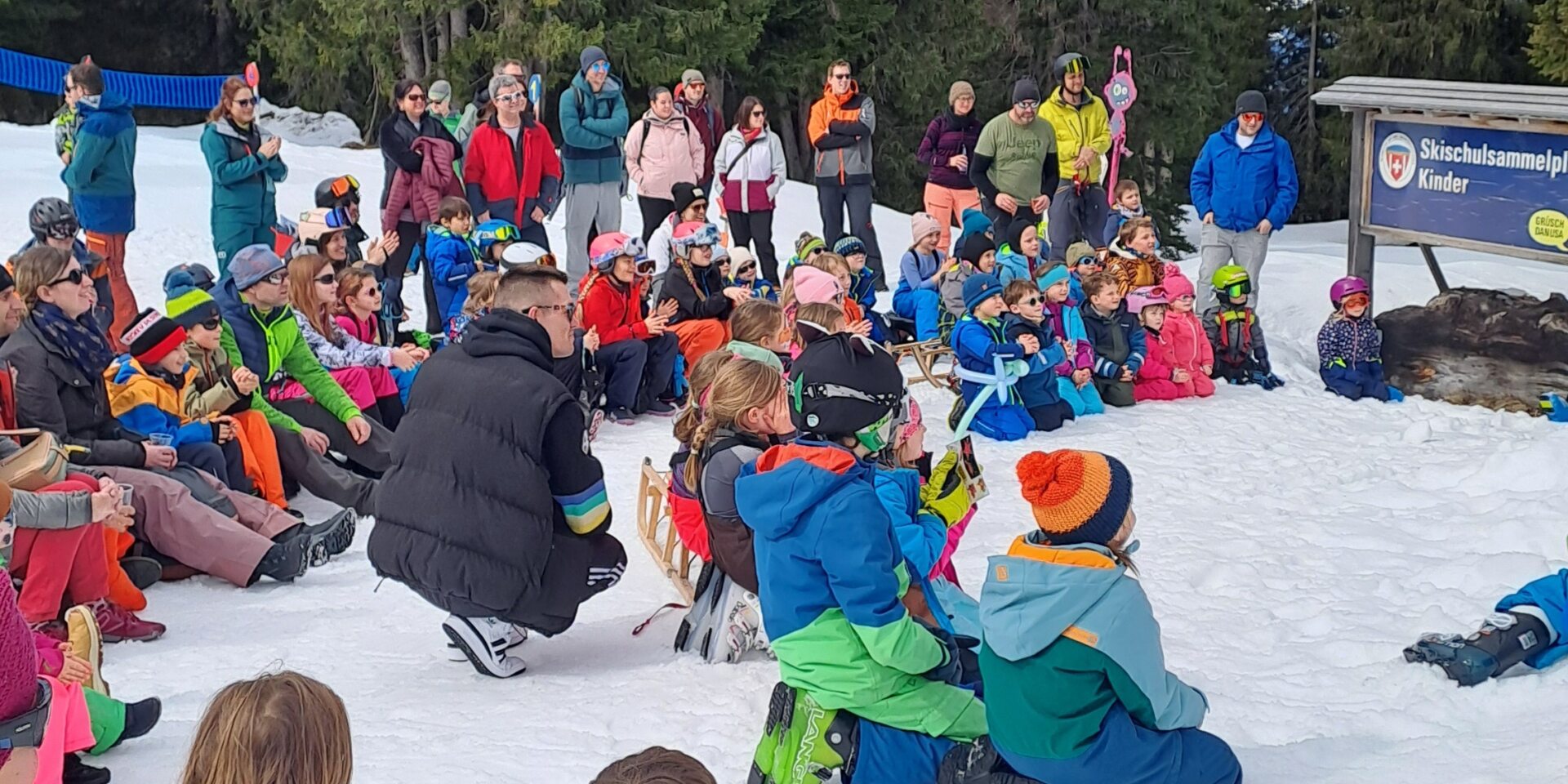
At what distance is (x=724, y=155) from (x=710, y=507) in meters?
7.12

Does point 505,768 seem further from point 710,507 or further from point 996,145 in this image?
point 996,145

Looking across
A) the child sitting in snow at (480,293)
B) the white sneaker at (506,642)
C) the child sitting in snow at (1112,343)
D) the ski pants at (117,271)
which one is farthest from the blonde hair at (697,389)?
the ski pants at (117,271)

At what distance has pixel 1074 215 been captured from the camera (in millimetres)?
11828

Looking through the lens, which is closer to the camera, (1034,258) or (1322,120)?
(1034,258)

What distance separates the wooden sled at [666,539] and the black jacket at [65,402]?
1.85 meters

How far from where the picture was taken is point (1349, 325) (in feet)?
32.4

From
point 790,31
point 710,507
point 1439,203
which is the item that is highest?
point 790,31

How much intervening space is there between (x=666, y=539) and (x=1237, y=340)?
5.25 meters

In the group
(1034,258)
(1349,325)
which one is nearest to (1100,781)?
(1349,325)

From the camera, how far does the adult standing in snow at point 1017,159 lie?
1141 centimetres

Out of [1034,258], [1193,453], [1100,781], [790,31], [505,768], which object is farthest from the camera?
[790,31]

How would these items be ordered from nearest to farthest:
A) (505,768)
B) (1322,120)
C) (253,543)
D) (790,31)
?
(505,768) < (253,543) < (790,31) < (1322,120)

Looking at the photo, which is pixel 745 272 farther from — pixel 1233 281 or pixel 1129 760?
pixel 1129 760

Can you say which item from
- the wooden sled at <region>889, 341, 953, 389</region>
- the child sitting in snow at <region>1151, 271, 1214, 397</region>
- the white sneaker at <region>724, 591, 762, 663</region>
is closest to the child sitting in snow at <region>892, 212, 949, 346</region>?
the wooden sled at <region>889, 341, 953, 389</region>
